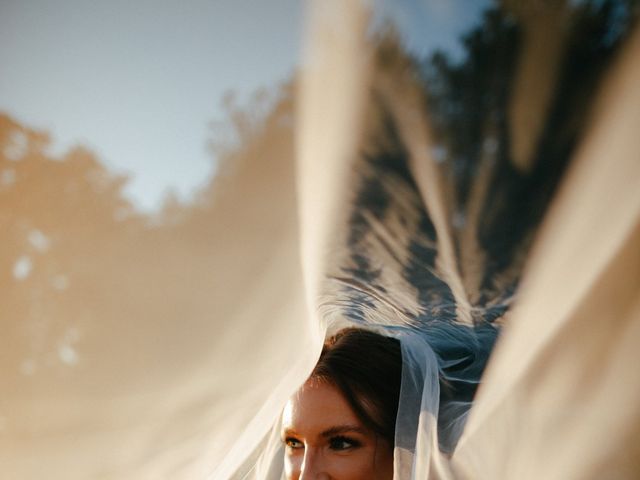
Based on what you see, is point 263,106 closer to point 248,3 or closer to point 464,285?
point 248,3

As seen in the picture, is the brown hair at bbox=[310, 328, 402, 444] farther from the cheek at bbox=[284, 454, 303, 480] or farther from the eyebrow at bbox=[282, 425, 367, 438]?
the cheek at bbox=[284, 454, 303, 480]

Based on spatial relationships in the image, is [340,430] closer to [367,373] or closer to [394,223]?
[367,373]

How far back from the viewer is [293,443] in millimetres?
1756

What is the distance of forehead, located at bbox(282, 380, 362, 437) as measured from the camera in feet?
5.55

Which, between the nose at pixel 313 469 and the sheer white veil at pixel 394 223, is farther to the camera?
the nose at pixel 313 469

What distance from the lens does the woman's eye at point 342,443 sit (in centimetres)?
169

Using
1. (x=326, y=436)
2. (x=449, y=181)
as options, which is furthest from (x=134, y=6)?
(x=326, y=436)

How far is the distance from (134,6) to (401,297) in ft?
2.07

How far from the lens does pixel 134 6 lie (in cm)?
81

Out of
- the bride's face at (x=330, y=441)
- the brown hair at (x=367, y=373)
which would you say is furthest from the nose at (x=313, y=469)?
the brown hair at (x=367, y=373)

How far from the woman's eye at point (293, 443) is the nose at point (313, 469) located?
0.08m

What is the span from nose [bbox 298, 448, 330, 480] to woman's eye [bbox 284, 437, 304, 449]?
3.1 inches

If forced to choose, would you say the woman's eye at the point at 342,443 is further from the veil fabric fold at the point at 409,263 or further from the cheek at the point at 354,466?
the veil fabric fold at the point at 409,263

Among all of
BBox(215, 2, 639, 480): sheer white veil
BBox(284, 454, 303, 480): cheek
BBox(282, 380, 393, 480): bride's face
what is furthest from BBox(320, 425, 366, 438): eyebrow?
BBox(215, 2, 639, 480): sheer white veil
